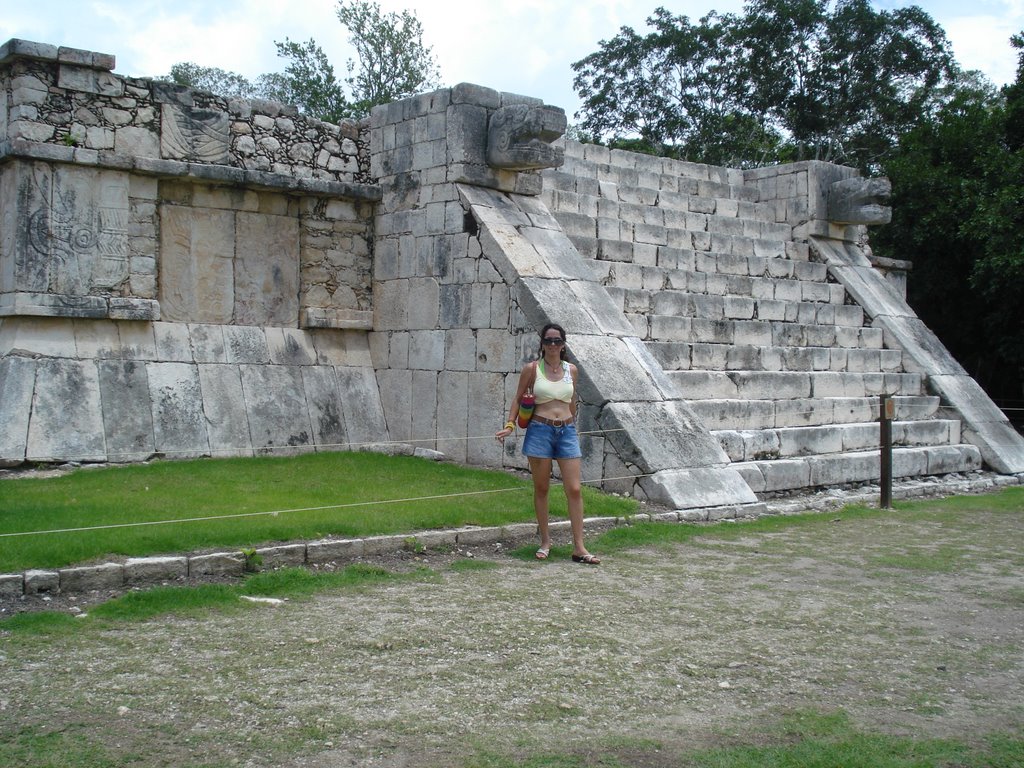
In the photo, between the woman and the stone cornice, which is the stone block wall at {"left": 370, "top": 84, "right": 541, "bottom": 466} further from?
the woman

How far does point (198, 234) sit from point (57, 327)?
1617 millimetres

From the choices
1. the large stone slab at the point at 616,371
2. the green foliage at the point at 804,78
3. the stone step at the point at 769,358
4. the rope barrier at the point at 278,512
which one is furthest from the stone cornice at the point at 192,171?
the green foliage at the point at 804,78

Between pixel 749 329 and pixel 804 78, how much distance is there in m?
21.0

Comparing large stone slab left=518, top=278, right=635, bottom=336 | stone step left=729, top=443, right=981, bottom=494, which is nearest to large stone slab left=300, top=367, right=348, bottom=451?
large stone slab left=518, top=278, right=635, bottom=336

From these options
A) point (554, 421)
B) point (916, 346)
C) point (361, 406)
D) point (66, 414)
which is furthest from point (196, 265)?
point (916, 346)

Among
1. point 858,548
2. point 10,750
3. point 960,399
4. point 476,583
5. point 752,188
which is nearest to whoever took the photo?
point 10,750

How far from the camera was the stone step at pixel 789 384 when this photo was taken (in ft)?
33.8

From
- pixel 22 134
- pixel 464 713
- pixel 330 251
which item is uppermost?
pixel 22 134

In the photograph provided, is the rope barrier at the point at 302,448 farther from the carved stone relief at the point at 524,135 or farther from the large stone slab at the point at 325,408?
the carved stone relief at the point at 524,135

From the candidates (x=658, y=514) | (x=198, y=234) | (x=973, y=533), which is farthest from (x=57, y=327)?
(x=973, y=533)

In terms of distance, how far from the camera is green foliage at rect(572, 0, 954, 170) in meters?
29.2

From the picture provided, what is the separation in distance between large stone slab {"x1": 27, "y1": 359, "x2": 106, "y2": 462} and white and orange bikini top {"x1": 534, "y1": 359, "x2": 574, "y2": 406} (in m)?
4.11

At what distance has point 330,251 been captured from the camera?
1111 cm

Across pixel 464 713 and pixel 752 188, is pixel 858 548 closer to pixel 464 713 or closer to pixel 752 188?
pixel 464 713
